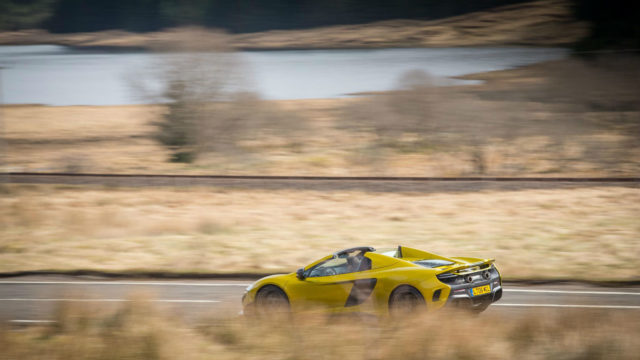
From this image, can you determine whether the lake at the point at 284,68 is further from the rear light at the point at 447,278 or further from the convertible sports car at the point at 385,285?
the rear light at the point at 447,278

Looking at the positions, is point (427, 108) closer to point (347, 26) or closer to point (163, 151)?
point (163, 151)

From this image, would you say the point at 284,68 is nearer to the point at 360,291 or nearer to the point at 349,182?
the point at 349,182

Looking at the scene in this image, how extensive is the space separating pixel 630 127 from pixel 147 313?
30386 millimetres

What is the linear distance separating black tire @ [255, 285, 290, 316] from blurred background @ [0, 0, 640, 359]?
748 millimetres

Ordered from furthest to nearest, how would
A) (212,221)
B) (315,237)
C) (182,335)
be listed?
(212,221)
(315,237)
(182,335)

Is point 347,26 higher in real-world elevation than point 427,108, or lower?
higher

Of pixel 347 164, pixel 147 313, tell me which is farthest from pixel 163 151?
pixel 147 313

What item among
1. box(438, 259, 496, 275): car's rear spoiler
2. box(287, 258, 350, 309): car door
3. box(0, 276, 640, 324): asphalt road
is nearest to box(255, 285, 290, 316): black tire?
box(287, 258, 350, 309): car door

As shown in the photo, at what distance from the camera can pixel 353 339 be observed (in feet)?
24.1

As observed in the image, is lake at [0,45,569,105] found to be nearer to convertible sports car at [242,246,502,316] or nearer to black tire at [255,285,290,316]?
black tire at [255,285,290,316]

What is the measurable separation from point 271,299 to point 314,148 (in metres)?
25.7

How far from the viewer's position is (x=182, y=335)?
7812mm

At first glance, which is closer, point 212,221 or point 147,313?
point 147,313

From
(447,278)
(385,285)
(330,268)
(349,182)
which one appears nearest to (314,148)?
(349,182)
